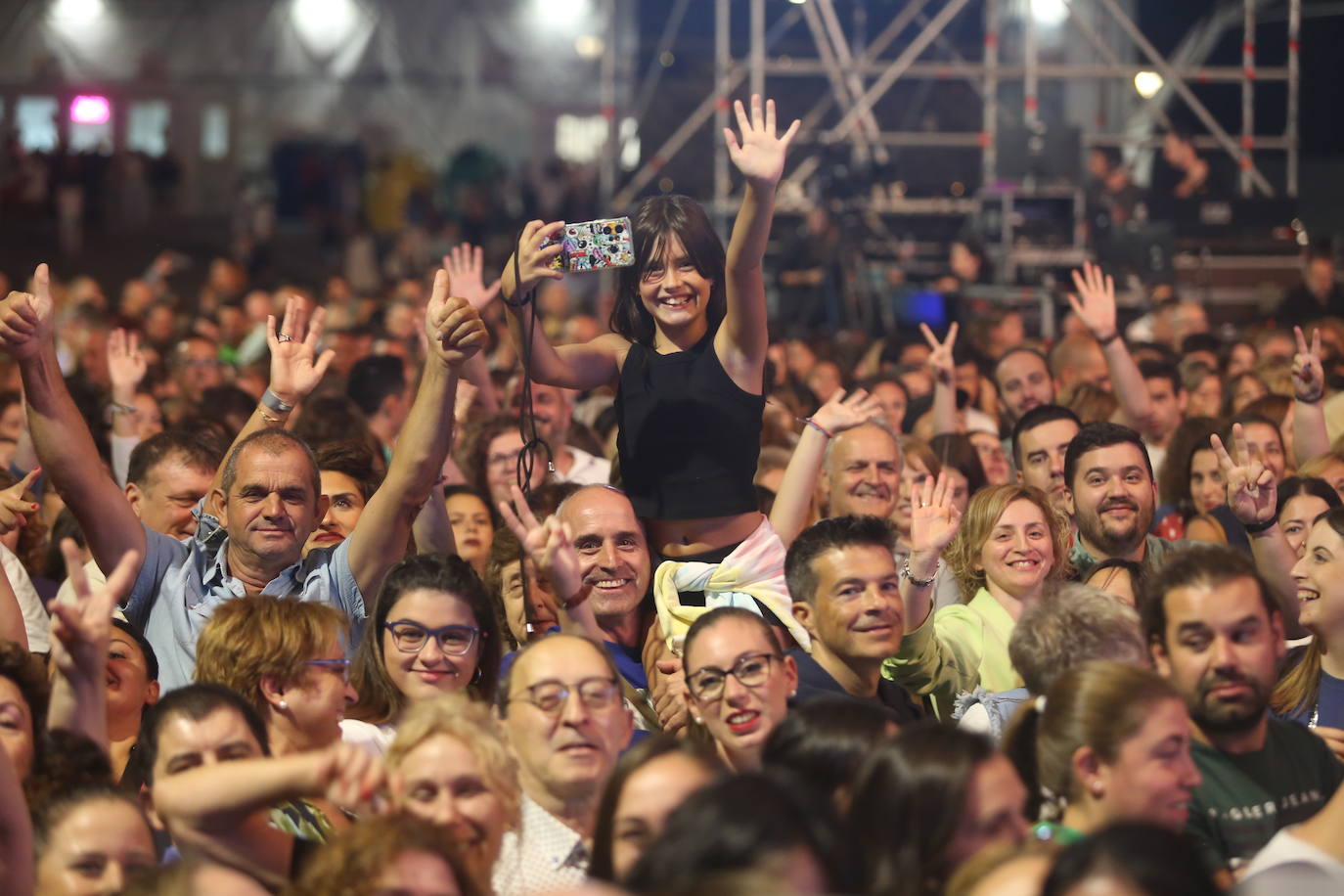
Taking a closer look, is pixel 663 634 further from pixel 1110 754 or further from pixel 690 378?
pixel 1110 754

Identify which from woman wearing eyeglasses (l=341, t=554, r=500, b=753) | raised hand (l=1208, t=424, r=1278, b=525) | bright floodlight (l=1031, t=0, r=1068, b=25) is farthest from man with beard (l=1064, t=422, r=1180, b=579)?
bright floodlight (l=1031, t=0, r=1068, b=25)

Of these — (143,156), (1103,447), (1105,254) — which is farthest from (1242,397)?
(143,156)

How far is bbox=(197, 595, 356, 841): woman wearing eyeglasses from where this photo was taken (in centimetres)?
387

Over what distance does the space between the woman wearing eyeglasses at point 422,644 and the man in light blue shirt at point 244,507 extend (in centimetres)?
28

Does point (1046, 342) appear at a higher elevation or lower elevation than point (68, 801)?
higher

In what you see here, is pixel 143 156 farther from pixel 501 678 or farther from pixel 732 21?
pixel 501 678

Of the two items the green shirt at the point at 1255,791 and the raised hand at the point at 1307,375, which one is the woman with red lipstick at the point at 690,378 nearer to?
the green shirt at the point at 1255,791

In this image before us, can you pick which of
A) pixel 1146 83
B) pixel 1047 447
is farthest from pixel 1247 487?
pixel 1146 83

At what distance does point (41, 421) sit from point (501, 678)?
141 cm

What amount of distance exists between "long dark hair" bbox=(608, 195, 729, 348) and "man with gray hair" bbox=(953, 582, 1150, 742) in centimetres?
129

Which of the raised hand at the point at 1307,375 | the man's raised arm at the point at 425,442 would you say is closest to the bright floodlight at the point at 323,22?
the raised hand at the point at 1307,375

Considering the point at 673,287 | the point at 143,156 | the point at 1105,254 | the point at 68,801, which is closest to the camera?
the point at 68,801

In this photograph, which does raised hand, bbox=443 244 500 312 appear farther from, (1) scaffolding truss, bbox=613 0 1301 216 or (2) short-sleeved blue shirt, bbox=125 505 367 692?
(1) scaffolding truss, bbox=613 0 1301 216

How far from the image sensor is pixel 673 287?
480 centimetres
